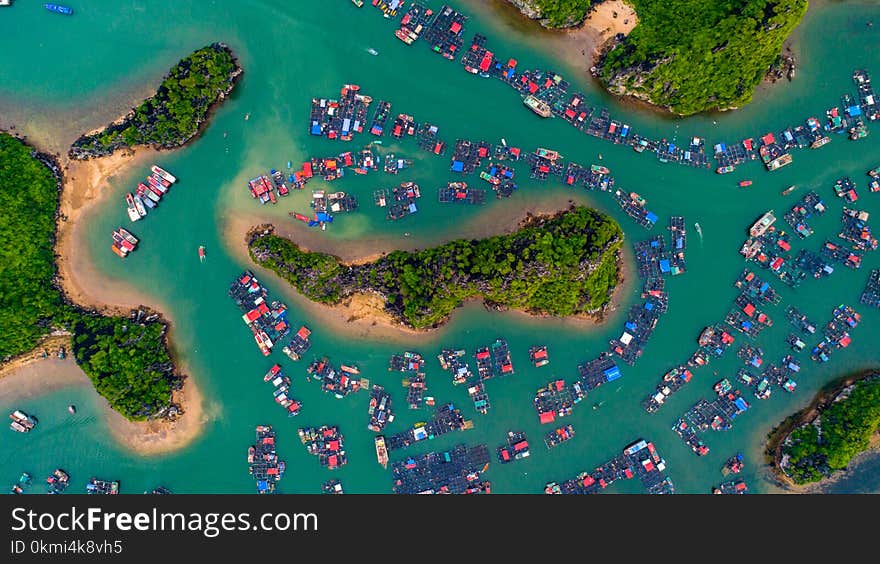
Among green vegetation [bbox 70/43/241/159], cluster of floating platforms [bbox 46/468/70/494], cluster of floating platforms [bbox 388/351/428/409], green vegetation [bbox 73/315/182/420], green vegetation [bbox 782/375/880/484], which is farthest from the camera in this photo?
cluster of floating platforms [bbox 388/351/428/409]

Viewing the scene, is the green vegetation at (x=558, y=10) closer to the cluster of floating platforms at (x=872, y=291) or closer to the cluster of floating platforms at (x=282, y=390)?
the cluster of floating platforms at (x=872, y=291)

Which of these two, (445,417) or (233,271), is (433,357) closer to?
(445,417)

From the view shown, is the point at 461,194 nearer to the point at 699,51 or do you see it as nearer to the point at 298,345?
the point at 298,345

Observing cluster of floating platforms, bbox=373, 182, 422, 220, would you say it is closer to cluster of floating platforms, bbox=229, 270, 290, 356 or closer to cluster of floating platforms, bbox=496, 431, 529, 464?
cluster of floating platforms, bbox=229, 270, 290, 356

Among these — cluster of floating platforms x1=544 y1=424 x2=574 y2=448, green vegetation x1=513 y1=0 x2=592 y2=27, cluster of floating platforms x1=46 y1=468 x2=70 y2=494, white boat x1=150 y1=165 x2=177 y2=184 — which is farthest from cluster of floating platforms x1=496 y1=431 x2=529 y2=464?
cluster of floating platforms x1=46 y1=468 x2=70 y2=494

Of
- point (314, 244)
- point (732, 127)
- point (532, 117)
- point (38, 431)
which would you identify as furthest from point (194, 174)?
point (732, 127)

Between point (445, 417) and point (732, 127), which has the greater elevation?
point (732, 127)
